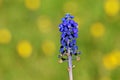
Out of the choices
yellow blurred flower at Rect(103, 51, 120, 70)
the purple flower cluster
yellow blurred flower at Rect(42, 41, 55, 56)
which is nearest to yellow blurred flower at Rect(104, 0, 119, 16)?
yellow blurred flower at Rect(103, 51, 120, 70)

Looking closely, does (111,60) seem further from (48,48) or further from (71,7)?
(71,7)

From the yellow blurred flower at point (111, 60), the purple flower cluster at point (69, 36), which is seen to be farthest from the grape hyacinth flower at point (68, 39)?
the yellow blurred flower at point (111, 60)

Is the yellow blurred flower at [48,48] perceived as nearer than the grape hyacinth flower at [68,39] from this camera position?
No

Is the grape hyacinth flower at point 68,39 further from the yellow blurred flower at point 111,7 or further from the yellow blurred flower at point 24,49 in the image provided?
the yellow blurred flower at point 111,7

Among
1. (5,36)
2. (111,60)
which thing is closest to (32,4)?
(5,36)

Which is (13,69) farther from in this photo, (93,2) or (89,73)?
(93,2)
